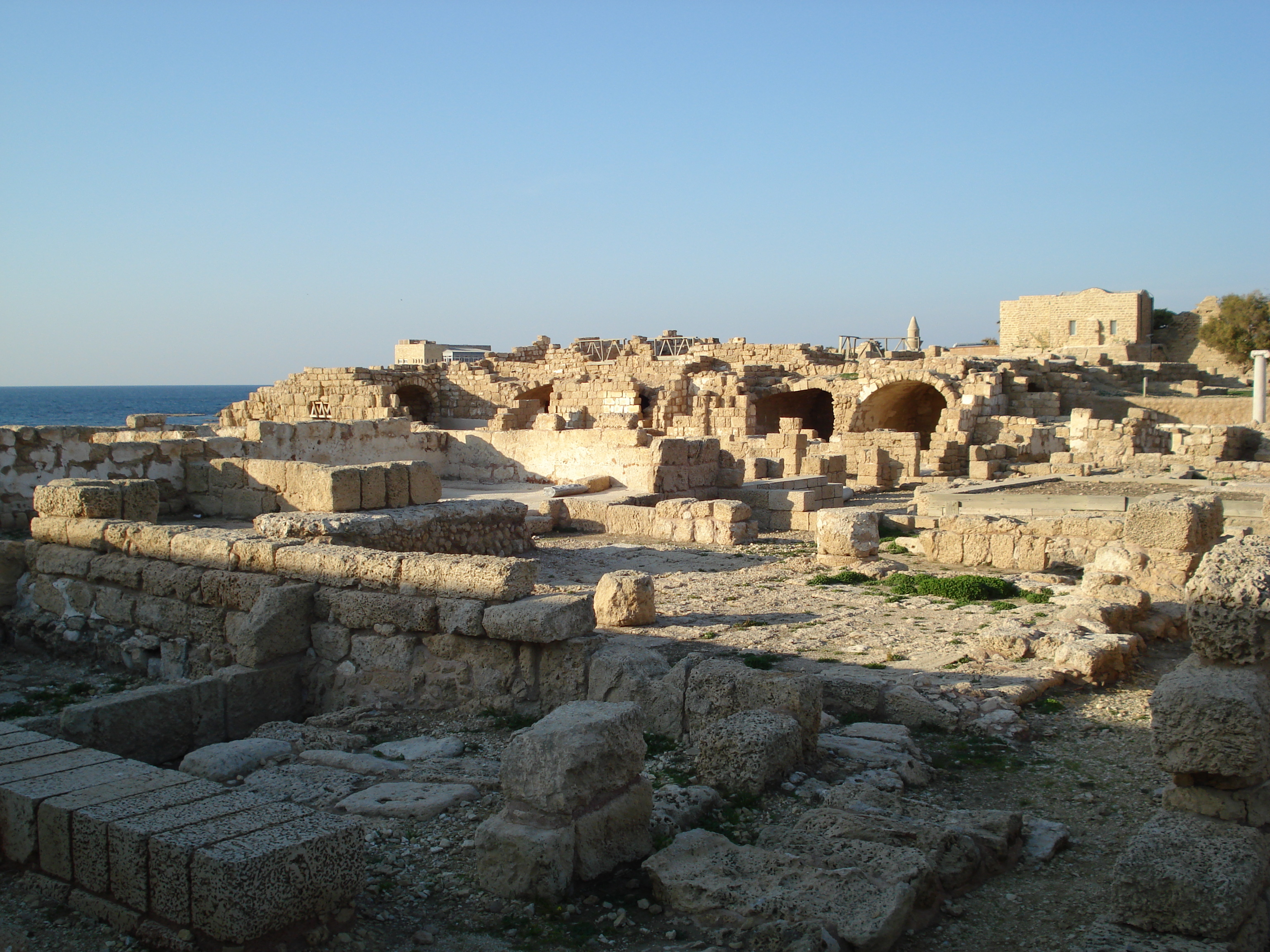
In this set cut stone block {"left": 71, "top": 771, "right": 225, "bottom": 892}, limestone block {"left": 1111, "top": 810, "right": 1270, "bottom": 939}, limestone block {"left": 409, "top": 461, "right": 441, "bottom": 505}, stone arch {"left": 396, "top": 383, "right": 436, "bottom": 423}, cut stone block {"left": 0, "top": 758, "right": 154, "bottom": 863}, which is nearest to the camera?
limestone block {"left": 1111, "top": 810, "right": 1270, "bottom": 939}

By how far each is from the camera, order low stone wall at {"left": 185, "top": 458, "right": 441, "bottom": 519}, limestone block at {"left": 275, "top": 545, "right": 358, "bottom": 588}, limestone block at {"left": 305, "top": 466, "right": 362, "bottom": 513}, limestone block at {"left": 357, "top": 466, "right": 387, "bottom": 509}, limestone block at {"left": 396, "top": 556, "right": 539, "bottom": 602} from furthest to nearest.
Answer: limestone block at {"left": 357, "top": 466, "right": 387, "bottom": 509} → low stone wall at {"left": 185, "top": 458, "right": 441, "bottom": 519} → limestone block at {"left": 305, "top": 466, "right": 362, "bottom": 513} → limestone block at {"left": 275, "top": 545, "right": 358, "bottom": 588} → limestone block at {"left": 396, "top": 556, "right": 539, "bottom": 602}

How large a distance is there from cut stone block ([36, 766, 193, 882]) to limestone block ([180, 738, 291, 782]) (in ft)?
3.76

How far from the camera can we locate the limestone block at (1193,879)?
296cm

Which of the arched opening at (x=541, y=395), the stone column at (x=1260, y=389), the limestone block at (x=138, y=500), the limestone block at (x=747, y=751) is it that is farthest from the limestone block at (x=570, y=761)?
the arched opening at (x=541, y=395)

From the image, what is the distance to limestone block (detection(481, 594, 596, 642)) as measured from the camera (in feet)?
17.6

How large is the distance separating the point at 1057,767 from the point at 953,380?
21.8 meters

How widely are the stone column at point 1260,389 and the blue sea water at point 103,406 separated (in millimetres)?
→ 39679

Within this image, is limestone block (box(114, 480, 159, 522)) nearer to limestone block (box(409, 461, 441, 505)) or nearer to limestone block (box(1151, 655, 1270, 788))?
limestone block (box(409, 461, 441, 505))

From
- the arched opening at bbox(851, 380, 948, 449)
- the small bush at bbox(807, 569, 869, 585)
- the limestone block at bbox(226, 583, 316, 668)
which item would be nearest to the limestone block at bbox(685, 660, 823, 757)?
the limestone block at bbox(226, 583, 316, 668)

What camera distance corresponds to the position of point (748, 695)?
4875 mm

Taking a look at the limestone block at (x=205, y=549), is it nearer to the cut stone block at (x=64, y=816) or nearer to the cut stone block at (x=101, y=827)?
the cut stone block at (x=64, y=816)

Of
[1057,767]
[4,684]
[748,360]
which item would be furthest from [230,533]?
[748,360]

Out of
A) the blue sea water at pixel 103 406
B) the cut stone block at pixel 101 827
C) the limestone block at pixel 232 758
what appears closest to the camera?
the cut stone block at pixel 101 827

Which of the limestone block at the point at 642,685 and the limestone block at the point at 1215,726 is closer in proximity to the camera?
the limestone block at the point at 1215,726
